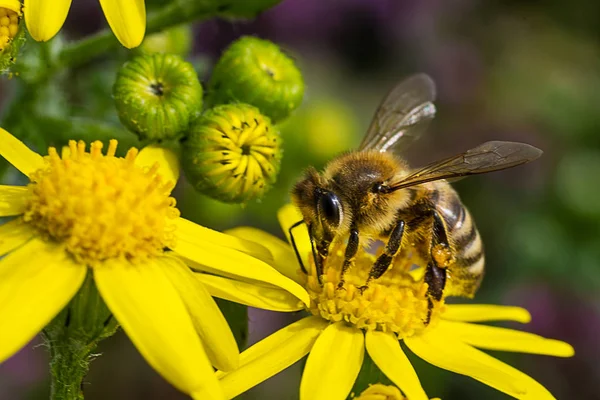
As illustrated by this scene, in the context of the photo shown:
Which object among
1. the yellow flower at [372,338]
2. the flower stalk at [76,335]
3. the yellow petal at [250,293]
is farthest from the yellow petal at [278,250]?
the flower stalk at [76,335]

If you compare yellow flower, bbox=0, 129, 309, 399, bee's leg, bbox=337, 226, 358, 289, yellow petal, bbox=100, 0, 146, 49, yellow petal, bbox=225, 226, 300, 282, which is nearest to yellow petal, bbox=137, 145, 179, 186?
yellow flower, bbox=0, 129, 309, 399

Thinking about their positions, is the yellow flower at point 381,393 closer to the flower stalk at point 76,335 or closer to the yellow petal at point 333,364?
the yellow petal at point 333,364

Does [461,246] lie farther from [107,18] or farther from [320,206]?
[107,18]

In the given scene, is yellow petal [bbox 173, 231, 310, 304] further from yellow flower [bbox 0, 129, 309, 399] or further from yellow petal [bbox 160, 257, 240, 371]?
yellow petal [bbox 160, 257, 240, 371]

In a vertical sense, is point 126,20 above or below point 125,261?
above

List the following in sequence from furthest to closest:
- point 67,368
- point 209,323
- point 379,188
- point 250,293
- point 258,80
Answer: point 258,80
point 379,188
point 250,293
point 67,368
point 209,323

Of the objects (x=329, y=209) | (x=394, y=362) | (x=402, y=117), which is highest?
(x=402, y=117)

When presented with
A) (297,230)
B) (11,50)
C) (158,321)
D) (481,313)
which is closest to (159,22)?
(11,50)

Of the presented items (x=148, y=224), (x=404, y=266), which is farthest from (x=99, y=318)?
(x=404, y=266)
